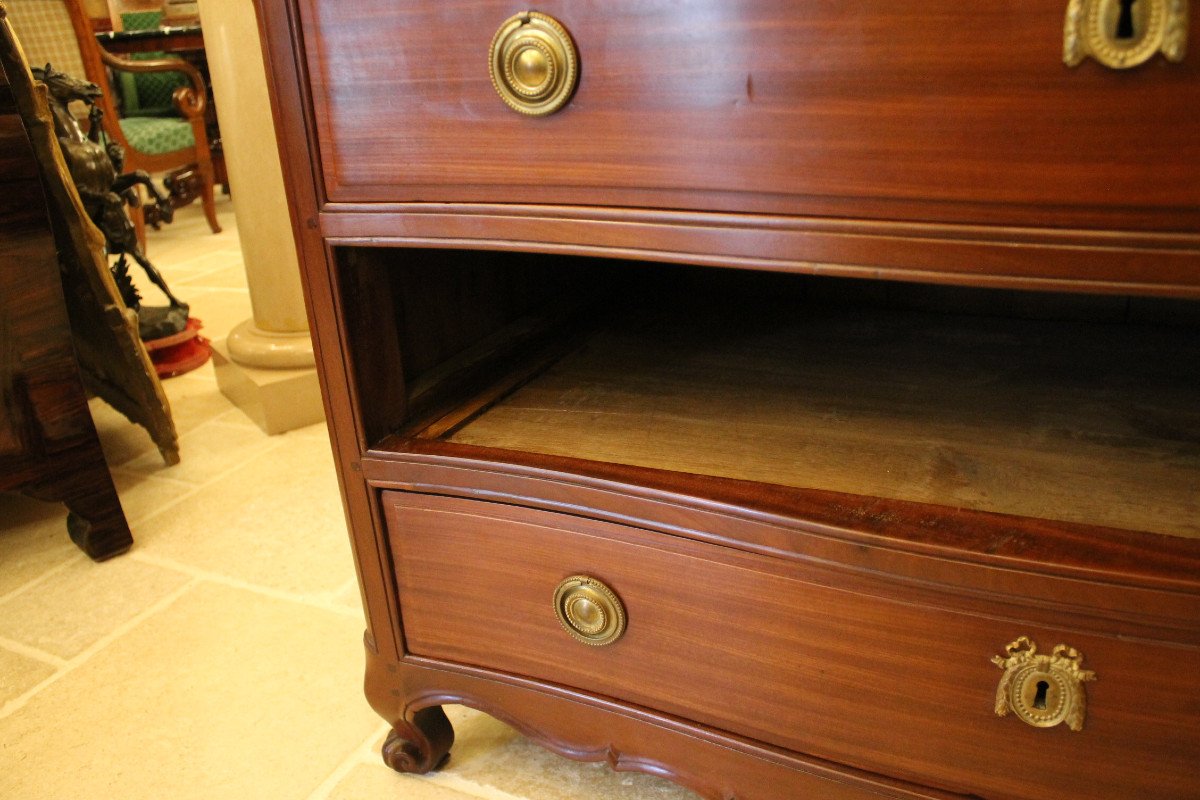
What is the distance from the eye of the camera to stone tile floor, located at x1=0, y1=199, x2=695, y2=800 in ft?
3.09

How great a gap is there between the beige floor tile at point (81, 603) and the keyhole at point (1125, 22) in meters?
1.28

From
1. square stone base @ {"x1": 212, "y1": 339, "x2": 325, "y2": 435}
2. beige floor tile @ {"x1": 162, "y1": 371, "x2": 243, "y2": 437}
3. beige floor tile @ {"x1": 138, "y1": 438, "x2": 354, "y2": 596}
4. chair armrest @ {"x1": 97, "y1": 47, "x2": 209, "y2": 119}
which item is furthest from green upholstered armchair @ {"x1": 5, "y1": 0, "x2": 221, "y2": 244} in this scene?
beige floor tile @ {"x1": 138, "y1": 438, "x2": 354, "y2": 596}

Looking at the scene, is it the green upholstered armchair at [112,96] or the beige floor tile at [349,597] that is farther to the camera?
the green upholstered armchair at [112,96]

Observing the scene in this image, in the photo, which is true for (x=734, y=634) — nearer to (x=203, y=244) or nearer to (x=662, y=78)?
(x=662, y=78)

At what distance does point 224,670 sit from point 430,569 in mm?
450

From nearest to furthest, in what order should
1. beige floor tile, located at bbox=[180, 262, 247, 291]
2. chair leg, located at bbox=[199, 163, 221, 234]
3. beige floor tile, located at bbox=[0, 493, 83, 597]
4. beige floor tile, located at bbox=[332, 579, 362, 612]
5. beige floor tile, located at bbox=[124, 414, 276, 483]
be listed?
1. beige floor tile, located at bbox=[332, 579, 362, 612]
2. beige floor tile, located at bbox=[0, 493, 83, 597]
3. beige floor tile, located at bbox=[124, 414, 276, 483]
4. beige floor tile, located at bbox=[180, 262, 247, 291]
5. chair leg, located at bbox=[199, 163, 221, 234]

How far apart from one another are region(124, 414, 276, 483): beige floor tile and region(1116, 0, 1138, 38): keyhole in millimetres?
1524

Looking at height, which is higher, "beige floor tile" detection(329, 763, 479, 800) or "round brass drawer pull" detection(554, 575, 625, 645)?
"round brass drawer pull" detection(554, 575, 625, 645)

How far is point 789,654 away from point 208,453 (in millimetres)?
1346

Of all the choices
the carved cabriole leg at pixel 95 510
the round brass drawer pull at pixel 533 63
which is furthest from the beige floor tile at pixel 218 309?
the round brass drawer pull at pixel 533 63

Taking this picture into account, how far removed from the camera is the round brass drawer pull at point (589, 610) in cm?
76

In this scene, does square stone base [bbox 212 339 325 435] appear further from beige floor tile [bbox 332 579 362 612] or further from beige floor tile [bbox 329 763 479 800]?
beige floor tile [bbox 329 763 479 800]

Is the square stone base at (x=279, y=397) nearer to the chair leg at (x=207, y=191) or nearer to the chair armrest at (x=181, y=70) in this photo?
the chair leg at (x=207, y=191)

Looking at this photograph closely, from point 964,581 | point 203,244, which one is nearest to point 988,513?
point 964,581
